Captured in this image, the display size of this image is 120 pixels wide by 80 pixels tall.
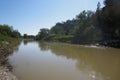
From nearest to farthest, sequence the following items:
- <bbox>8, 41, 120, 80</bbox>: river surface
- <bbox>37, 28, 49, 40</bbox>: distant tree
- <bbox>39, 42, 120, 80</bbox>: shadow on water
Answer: <bbox>8, 41, 120, 80</bbox>: river surface < <bbox>39, 42, 120, 80</bbox>: shadow on water < <bbox>37, 28, 49, 40</bbox>: distant tree

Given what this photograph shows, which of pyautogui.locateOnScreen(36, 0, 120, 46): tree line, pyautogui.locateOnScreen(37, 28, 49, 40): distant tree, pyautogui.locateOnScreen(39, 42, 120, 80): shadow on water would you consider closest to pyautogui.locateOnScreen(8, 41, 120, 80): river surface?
pyautogui.locateOnScreen(39, 42, 120, 80): shadow on water

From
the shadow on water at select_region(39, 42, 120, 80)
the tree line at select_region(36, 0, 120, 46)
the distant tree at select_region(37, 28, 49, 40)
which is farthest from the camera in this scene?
the distant tree at select_region(37, 28, 49, 40)

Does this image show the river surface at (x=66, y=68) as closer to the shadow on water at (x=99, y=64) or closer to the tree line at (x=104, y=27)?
the shadow on water at (x=99, y=64)

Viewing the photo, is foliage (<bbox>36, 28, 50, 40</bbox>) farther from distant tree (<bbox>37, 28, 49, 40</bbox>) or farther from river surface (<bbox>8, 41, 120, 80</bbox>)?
river surface (<bbox>8, 41, 120, 80</bbox>)

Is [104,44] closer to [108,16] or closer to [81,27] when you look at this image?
[108,16]

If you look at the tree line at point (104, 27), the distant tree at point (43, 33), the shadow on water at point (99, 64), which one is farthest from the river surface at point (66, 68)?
the distant tree at point (43, 33)

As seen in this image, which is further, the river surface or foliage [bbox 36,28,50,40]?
foliage [bbox 36,28,50,40]

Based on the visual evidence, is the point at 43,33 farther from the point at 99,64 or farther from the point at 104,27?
the point at 99,64

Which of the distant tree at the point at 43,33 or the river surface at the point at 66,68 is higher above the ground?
the distant tree at the point at 43,33

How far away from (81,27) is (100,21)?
14.5 meters

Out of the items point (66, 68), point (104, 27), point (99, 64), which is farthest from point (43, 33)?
point (66, 68)

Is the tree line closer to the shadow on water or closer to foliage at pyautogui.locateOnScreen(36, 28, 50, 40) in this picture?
the shadow on water

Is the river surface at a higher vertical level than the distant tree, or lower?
lower

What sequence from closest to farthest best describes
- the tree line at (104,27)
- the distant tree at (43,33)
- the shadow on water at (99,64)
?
the shadow on water at (99,64) → the tree line at (104,27) → the distant tree at (43,33)
